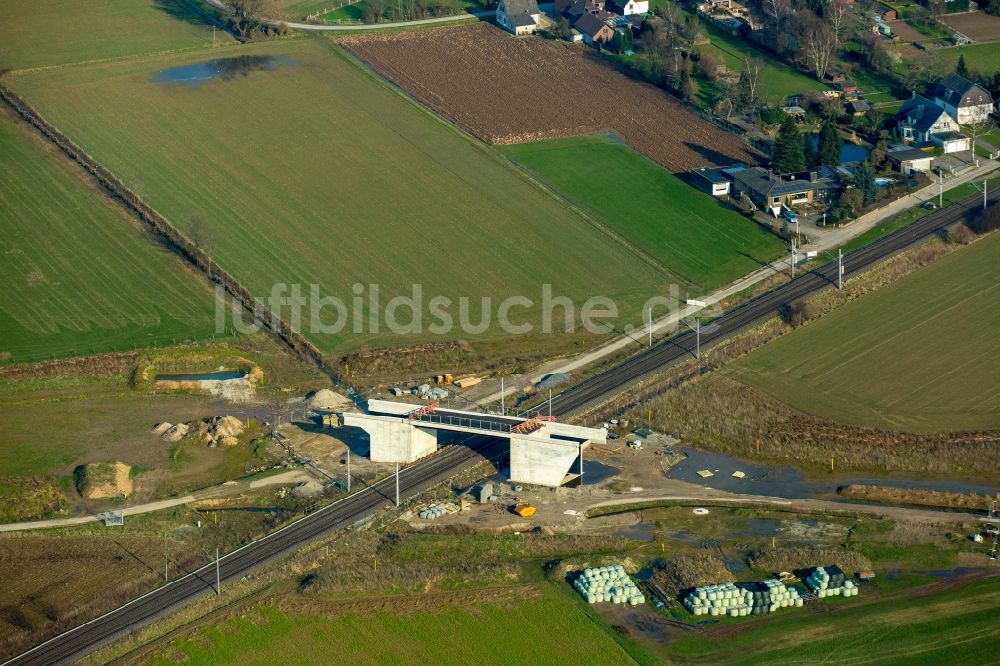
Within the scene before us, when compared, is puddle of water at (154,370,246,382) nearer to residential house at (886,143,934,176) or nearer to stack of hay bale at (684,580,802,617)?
stack of hay bale at (684,580,802,617)

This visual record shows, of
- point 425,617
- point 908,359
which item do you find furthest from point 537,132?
point 425,617

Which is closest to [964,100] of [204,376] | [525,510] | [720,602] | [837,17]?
[837,17]

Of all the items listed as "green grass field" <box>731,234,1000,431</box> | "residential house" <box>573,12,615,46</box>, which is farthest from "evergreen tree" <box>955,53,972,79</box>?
"green grass field" <box>731,234,1000,431</box>

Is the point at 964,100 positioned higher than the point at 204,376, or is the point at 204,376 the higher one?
the point at 964,100

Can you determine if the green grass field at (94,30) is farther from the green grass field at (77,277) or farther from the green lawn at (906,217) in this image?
the green lawn at (906,217)

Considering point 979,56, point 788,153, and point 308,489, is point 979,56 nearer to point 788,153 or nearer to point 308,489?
point 788,153

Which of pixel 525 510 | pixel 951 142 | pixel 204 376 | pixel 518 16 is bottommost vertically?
pixel 204 376

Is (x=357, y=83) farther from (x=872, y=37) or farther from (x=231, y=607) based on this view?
(x=231, y=607)
